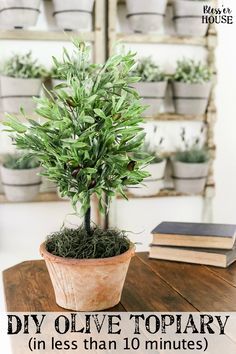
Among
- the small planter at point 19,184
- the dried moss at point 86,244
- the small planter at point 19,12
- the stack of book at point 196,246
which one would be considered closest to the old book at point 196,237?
the stack of book at point 196,246

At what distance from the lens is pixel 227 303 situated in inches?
44.6

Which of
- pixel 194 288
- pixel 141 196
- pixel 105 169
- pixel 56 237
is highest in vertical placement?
pixel 105 169

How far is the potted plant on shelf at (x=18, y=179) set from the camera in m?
2.86

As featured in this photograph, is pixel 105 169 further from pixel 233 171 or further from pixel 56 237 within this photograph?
pixel 233 171

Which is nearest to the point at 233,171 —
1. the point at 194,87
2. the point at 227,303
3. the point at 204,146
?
the point at 204,146

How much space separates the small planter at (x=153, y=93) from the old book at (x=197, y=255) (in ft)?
5.50

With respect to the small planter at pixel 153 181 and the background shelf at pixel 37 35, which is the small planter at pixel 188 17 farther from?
the small planter at pixel 153 181

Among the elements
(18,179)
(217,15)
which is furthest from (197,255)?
(217,15)

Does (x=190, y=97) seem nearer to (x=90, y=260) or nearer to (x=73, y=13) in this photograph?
(x=73, y=13)

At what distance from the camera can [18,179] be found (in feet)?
9.39

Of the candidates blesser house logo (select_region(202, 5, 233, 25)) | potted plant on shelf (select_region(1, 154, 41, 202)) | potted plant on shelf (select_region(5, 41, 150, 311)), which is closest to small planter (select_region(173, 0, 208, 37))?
blesser house logo (select_region(202, 5, 233, 25))

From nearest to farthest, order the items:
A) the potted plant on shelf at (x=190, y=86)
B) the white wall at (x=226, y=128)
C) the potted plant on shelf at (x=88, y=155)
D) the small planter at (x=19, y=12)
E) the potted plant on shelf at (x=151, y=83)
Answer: the potted plant on shelf at (x=88, y=155)
the small planter at (x=19, y=12)
the potted plant on shelf at (x=151, y=83)
the potted plant on shelf at (x=190, y=86)
the white wall at (x=226, y=128)

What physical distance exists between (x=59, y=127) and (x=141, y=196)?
2.18 meters

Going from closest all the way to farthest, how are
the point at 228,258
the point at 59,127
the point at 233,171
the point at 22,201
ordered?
the point at 59,127
the point at 228,258
the point at 22,201
the point at 233,171
